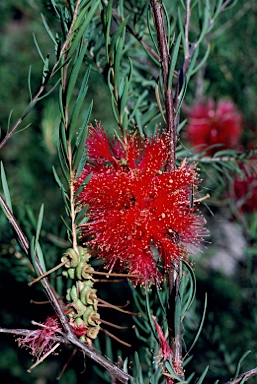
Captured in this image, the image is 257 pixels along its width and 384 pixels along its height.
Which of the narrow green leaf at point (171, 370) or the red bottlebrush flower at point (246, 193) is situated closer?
the narrow green leaf at point (171, 370)

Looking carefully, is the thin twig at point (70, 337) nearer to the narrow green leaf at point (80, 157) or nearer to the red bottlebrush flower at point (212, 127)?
the narrow green leaf at point (80, 157)

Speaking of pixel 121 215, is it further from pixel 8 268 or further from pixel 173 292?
pixel 8 268

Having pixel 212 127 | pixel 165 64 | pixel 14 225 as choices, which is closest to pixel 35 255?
pixel 14 225

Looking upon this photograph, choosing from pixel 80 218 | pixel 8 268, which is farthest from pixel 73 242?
pixel 8 268

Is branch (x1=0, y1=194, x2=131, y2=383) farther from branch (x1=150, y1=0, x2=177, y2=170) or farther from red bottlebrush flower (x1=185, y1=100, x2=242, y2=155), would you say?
red bottlebrush flower (x1=185, y1=100, x2=242, y2=155)

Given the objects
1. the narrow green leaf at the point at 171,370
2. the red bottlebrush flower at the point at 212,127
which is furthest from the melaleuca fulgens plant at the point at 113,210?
the red bottlebrush flower at the point at 212,127
